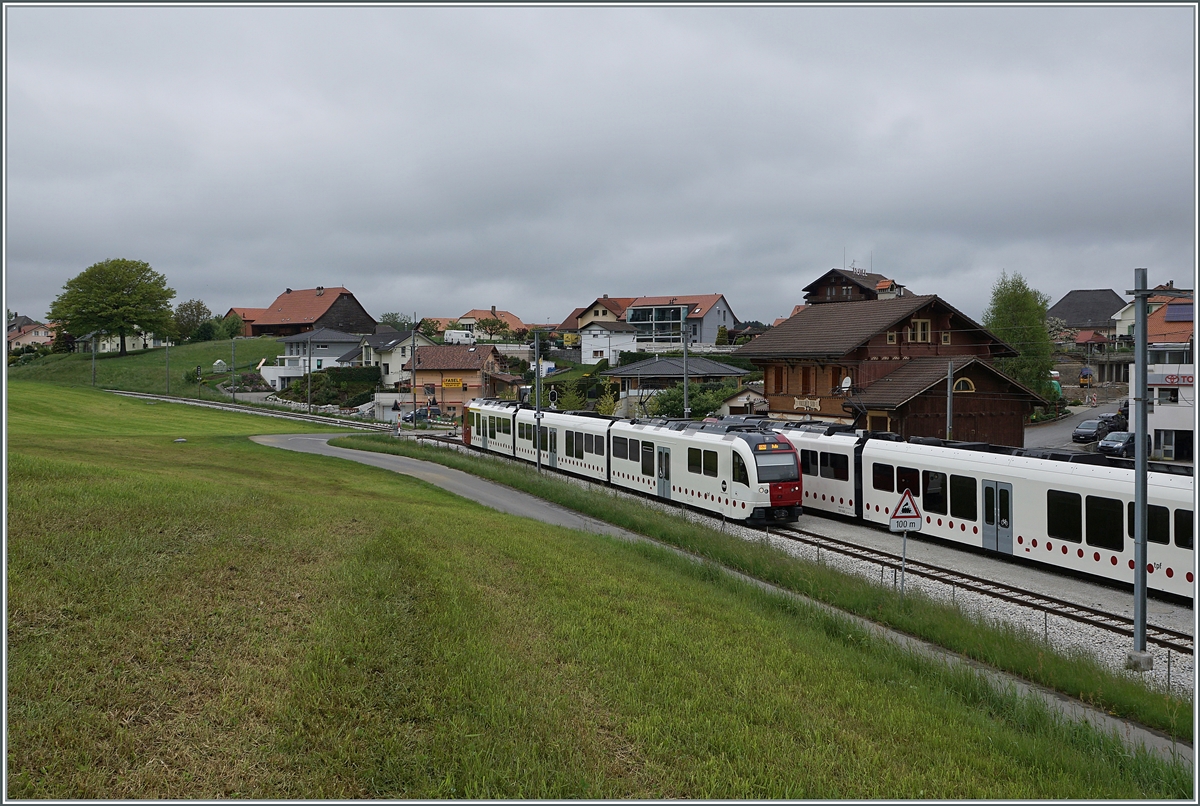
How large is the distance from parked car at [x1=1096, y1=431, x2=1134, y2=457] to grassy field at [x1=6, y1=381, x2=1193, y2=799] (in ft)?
131

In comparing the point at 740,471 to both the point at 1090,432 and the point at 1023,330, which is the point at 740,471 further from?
the point at 1023,330

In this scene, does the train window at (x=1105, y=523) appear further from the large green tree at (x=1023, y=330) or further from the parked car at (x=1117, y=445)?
the large green tree at (x=1023, y=330)

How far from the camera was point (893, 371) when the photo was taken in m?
43.1

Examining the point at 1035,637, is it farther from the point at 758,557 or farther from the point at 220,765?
the point at 220,765

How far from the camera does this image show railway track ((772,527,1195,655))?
14.8 m

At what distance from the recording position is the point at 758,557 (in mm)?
19828

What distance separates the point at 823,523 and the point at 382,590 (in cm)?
1831

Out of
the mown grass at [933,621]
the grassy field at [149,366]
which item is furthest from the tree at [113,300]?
the mown grass at [933,621]

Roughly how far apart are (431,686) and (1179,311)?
56734mm

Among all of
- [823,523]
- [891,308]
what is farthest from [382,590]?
[891,308]

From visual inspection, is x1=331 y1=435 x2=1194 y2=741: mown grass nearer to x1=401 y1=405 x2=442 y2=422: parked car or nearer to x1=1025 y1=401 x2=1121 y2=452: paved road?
x1=1025 y1=401 x2=1121 y2=452: paved road

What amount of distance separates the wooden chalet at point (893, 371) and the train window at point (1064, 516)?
18.2m

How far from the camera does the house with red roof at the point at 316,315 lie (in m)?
118

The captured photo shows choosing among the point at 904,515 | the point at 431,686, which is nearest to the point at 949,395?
the point at 904,515
